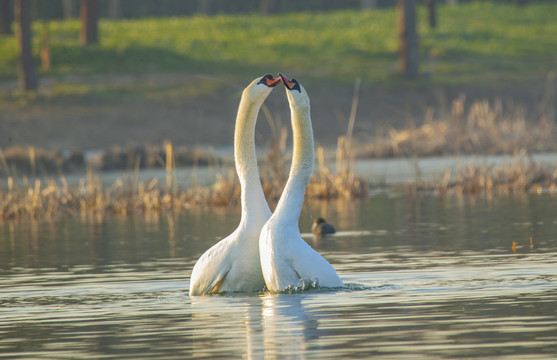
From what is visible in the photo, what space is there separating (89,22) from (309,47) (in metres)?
8.65

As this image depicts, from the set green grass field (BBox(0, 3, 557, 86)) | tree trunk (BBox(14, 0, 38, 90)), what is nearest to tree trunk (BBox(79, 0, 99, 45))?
green grass field (BBox(0, 3, 557, 86))

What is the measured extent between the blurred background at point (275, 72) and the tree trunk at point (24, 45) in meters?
0.05

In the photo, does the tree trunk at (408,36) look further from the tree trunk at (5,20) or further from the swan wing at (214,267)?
the swan wing at (214,267)

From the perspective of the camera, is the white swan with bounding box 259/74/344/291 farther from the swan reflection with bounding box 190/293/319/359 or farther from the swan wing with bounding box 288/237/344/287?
the swan reflection with bounding box 190/293/319/359

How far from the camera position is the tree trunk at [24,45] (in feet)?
132

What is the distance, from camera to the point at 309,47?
49.8 m

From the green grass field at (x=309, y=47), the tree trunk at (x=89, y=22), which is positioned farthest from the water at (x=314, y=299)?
the tree trunk at (x=89, y=22)

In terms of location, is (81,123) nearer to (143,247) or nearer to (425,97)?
(425,97)

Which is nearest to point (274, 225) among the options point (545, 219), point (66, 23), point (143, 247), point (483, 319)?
point (483, 319)

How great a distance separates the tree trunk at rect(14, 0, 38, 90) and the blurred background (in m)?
0.05

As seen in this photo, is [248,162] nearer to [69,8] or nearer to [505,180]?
[505,180]

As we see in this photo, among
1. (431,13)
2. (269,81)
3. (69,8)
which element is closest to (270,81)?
(269,81)

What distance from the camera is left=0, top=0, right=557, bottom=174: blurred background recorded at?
106ft

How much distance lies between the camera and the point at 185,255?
13.4 metres
